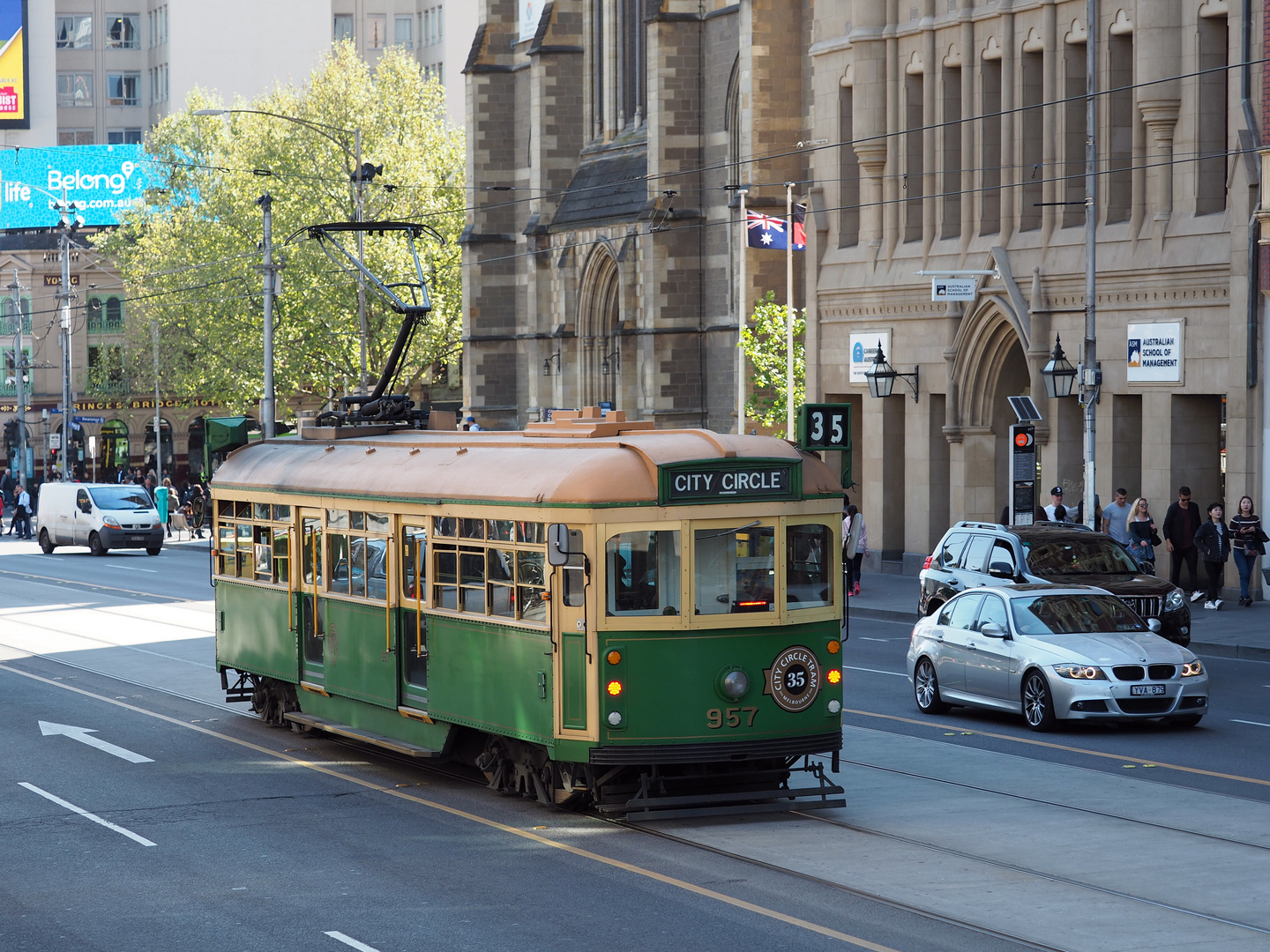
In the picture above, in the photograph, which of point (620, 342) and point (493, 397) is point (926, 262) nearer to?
point (620, 342)

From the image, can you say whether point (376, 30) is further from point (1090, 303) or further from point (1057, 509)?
point (1057, 509)

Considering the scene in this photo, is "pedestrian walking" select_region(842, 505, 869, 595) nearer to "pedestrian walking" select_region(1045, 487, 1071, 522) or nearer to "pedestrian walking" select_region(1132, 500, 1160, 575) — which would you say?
"pedestrian walking" select_region(1045, 487, 1071, 522)

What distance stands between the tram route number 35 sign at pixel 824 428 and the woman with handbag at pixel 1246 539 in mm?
14838

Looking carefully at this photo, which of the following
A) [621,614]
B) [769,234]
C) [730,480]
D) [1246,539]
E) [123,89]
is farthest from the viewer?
[123,89]

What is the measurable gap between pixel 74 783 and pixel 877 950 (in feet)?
26.2

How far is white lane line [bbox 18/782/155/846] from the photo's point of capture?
41.3 ft

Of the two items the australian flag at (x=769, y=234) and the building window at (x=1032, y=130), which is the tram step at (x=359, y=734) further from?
the australian flag at (x=769, y=234)

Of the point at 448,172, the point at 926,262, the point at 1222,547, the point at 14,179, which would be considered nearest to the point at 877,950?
the point at 1222,547

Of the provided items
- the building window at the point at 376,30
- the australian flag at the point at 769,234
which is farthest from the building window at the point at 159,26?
the australian flag at the point at 769,234

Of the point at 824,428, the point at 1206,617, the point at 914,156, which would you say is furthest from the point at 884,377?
the point at 824,428

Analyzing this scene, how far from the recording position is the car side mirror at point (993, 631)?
1750 cm

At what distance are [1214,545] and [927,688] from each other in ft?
33.5

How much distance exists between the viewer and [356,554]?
15.4 metres

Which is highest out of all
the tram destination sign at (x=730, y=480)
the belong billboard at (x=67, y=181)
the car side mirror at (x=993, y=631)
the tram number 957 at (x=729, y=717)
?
the belong billboard at (x=67, y=181)
